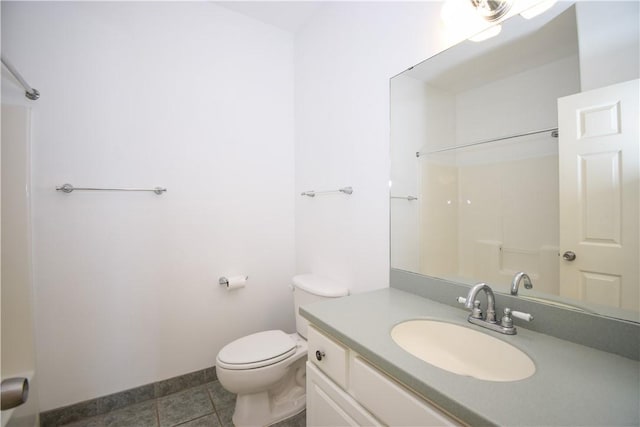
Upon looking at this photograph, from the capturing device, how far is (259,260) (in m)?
2.03

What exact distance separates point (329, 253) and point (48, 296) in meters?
1.56

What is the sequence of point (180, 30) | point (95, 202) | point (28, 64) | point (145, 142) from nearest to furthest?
point (28, 64)
point (95, 202)
point (145, 142)
point (180, 30)

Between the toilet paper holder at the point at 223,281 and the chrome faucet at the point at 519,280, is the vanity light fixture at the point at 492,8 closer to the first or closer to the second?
the chrome faucet at the point at 519,280

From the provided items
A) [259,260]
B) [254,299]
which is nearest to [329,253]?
[259,260]

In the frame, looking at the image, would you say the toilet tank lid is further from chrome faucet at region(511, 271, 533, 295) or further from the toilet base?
chrome faucet at region(511, 271, 533, 295)

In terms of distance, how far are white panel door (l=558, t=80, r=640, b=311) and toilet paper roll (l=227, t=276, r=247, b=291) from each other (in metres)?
1.68

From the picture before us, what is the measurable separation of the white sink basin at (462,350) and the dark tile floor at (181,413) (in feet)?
3.29

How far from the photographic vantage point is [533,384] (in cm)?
60

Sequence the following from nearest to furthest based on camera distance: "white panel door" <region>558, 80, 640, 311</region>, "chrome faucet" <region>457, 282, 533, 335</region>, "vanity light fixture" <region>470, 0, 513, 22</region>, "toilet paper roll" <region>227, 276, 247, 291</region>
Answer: "white panel door" <region>558, 80, 640, 311</region>, "chrome faucet" <region>457, 282, 533, 335</region>, "vanity light fixture" <region>470, 0, 513, 22</region>, "toilet paper roll" <region>227, 276, 247, 291</region>

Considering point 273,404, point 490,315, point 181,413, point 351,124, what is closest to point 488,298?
point 490,315

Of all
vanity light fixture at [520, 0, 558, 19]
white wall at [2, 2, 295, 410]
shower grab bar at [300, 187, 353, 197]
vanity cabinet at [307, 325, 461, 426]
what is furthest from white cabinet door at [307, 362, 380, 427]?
vanity light fixture at [520, 0, 558, 19]

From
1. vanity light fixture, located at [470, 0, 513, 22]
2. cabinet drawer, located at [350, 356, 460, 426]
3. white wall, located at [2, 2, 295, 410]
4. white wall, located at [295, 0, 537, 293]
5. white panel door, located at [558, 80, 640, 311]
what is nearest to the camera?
cabinet drawer, located at [350, 356, 460, 426]

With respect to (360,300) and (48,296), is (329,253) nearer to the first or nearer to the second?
(360,300)

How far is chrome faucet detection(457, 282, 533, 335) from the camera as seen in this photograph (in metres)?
0.84
